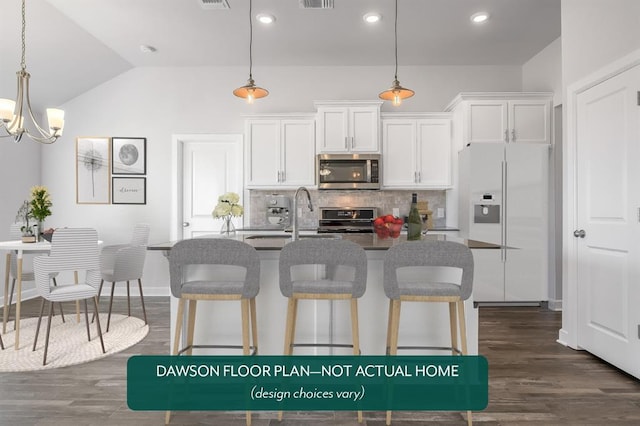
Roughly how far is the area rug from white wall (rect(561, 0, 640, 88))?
4283mm

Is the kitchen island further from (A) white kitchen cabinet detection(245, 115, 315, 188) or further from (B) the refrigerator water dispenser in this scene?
(A) white kitchen cabinet detection(245, 115, 315, 188)

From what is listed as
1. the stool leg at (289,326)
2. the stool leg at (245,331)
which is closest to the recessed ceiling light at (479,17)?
the stool leg at (289,326)

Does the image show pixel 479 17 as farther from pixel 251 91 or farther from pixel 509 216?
pixel 251 91

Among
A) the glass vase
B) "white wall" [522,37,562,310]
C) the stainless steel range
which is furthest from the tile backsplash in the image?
"white wall" [522,37,562,310]

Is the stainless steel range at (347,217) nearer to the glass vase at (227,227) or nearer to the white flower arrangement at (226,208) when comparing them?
the glass vase at (227,227)

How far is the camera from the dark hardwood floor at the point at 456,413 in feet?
6.51

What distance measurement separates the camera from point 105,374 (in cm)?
253

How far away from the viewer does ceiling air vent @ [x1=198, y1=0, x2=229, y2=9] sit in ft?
10.7

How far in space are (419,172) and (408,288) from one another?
294 cm

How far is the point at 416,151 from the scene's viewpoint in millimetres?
4582

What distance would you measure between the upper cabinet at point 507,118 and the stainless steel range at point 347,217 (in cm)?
142

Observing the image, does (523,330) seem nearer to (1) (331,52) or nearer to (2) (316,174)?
(2) (316,174)

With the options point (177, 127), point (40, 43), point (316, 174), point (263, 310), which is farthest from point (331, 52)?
point (263, 310)

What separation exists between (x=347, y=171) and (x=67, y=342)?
3.23 meters
